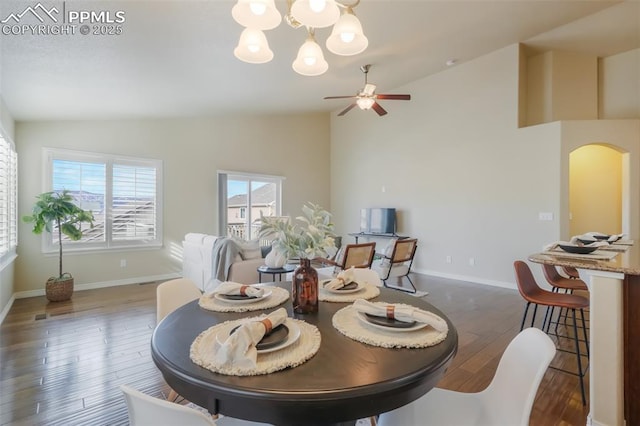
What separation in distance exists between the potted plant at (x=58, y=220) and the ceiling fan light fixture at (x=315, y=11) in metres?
4.41

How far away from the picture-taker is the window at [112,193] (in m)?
4.71

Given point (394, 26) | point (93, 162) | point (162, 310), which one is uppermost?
point (394, 26)

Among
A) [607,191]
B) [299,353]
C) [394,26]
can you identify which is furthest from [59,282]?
[607,191]

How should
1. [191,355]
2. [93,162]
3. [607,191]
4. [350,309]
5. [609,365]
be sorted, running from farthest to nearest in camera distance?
[607,191]
[93,162]
[609,365]
[350,309]
[191,355]

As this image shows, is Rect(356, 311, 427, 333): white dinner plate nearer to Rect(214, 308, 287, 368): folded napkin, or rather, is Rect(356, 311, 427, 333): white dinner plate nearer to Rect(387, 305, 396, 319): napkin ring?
Rect(387, 305, 396, 319): napkin ring

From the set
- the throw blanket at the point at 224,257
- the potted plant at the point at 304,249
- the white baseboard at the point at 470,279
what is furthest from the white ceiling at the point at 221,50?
the white baseboard at the point at 470,279

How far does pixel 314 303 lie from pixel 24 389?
2356 mm

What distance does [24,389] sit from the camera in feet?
7.10

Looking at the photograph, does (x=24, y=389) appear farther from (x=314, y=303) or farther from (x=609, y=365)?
(x=609, y=365)

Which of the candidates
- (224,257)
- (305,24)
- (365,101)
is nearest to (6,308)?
(224,257)

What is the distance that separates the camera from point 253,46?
1.76 m

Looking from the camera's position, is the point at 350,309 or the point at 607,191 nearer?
the point at 350,309

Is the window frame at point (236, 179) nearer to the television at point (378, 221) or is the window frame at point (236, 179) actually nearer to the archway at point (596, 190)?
the television at point (378, 221)

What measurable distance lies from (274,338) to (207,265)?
361 centimetres
